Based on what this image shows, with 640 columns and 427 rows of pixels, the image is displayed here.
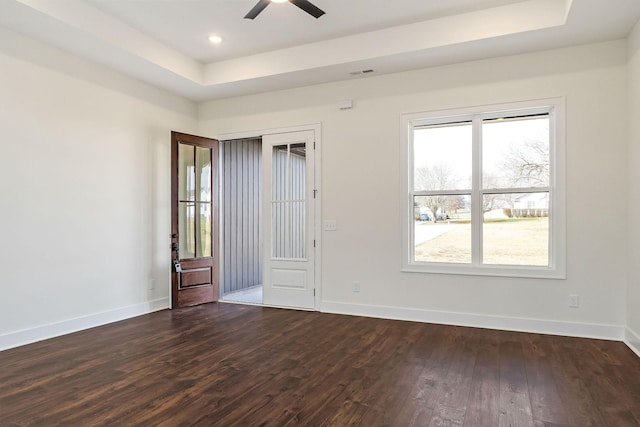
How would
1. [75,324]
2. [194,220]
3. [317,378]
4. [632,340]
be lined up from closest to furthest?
[317,378] < [632,340] < [75,324] < [194,220]

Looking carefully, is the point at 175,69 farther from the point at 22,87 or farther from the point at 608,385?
the point at 608,385

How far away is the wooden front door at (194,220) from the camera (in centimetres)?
507

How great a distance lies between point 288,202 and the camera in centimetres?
527

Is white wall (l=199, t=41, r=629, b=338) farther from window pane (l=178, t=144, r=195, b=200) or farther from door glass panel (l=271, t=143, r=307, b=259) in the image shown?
window pane (l=178, t=144, r=195, b=200)

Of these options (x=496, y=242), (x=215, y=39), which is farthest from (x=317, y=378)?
(x=215, y=39)

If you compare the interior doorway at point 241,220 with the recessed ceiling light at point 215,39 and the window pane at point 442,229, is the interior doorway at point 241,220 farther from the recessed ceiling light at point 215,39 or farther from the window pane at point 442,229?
the window pane at point 442,229

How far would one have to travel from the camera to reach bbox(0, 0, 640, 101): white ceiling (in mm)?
3510

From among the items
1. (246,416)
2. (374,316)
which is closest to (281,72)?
(374,316)

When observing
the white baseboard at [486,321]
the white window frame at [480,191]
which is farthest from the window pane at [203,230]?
the white window frame at [480,191]

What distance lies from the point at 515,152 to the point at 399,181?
129 centimetres

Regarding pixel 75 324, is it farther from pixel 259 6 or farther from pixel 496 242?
pixel 496 242

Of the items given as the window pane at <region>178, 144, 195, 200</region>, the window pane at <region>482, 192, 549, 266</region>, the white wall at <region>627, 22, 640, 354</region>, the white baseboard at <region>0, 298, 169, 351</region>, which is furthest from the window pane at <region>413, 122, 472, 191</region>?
the white baseboard at <region>0, 298, 169, 351</region>

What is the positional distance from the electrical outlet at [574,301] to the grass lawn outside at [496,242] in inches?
15.7

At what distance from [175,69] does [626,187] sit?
5.00 m
